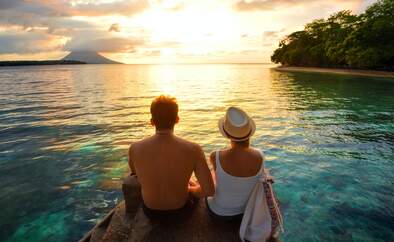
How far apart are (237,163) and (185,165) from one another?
726mm

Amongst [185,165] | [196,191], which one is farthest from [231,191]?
[185,165]

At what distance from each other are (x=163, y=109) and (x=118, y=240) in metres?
2.19

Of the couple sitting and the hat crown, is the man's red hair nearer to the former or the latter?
the couple sitting

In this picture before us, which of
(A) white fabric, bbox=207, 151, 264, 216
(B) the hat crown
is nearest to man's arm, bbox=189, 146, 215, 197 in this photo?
(A) white fabric, bbox=207, 151, 264, 216

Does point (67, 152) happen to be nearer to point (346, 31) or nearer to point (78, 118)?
point (78, 118)

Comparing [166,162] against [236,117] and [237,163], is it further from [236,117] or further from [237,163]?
[236,117]

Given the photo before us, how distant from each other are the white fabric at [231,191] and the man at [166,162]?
164 millimetres

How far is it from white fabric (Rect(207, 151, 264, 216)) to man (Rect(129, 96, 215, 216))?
0.16 m

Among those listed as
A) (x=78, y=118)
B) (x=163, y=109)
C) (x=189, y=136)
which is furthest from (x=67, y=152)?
(x=163, y=109)

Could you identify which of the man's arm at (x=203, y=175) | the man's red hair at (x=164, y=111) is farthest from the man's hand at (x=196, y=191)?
the man's red hair at (x=164, y=111)

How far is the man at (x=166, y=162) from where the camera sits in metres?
4.09

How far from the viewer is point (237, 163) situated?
4.33 m

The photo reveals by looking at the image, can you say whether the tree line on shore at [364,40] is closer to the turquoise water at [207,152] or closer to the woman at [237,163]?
the turquoise water at [207,152]

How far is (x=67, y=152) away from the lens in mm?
13445
